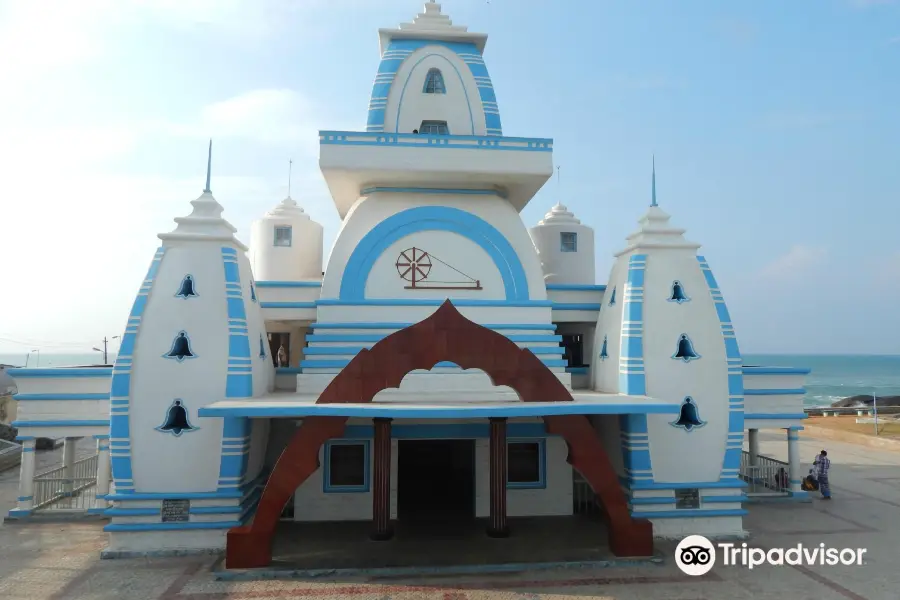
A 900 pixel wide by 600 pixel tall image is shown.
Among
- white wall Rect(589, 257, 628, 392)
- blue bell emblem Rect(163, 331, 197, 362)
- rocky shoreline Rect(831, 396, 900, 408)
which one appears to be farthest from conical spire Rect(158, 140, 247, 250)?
rocky shoreline Rect(831, 396, 900, 408)

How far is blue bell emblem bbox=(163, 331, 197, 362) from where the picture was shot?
11281 millimetres

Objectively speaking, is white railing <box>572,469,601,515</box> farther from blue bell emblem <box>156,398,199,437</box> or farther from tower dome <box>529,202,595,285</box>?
blue bell emblem <box>156,398,199,437</box>

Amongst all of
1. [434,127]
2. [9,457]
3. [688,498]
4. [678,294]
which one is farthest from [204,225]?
[9,457]

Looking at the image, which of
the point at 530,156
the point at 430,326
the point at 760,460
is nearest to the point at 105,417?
the point at 430,326

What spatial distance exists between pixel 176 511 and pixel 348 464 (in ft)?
11.1

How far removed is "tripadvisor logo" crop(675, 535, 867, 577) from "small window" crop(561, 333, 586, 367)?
5.45 meters

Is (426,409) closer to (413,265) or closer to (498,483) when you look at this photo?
(498,483)

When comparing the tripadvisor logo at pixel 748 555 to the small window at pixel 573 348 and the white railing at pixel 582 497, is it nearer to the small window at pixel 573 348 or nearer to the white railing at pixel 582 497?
the white railing at pixel 582 497

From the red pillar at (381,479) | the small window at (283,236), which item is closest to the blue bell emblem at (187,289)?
the red pillar at (381,479)

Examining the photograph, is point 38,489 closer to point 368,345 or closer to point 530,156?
point 368,345

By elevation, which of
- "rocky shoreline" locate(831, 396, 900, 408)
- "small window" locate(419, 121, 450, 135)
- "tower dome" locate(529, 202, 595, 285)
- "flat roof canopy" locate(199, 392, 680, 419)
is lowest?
"rocky shoreline" locate(831, 396, 900, 408)

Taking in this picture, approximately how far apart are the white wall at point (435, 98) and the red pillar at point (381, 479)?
7.97 m

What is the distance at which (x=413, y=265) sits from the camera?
13.4 meters

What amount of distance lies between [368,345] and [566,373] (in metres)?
4.38
